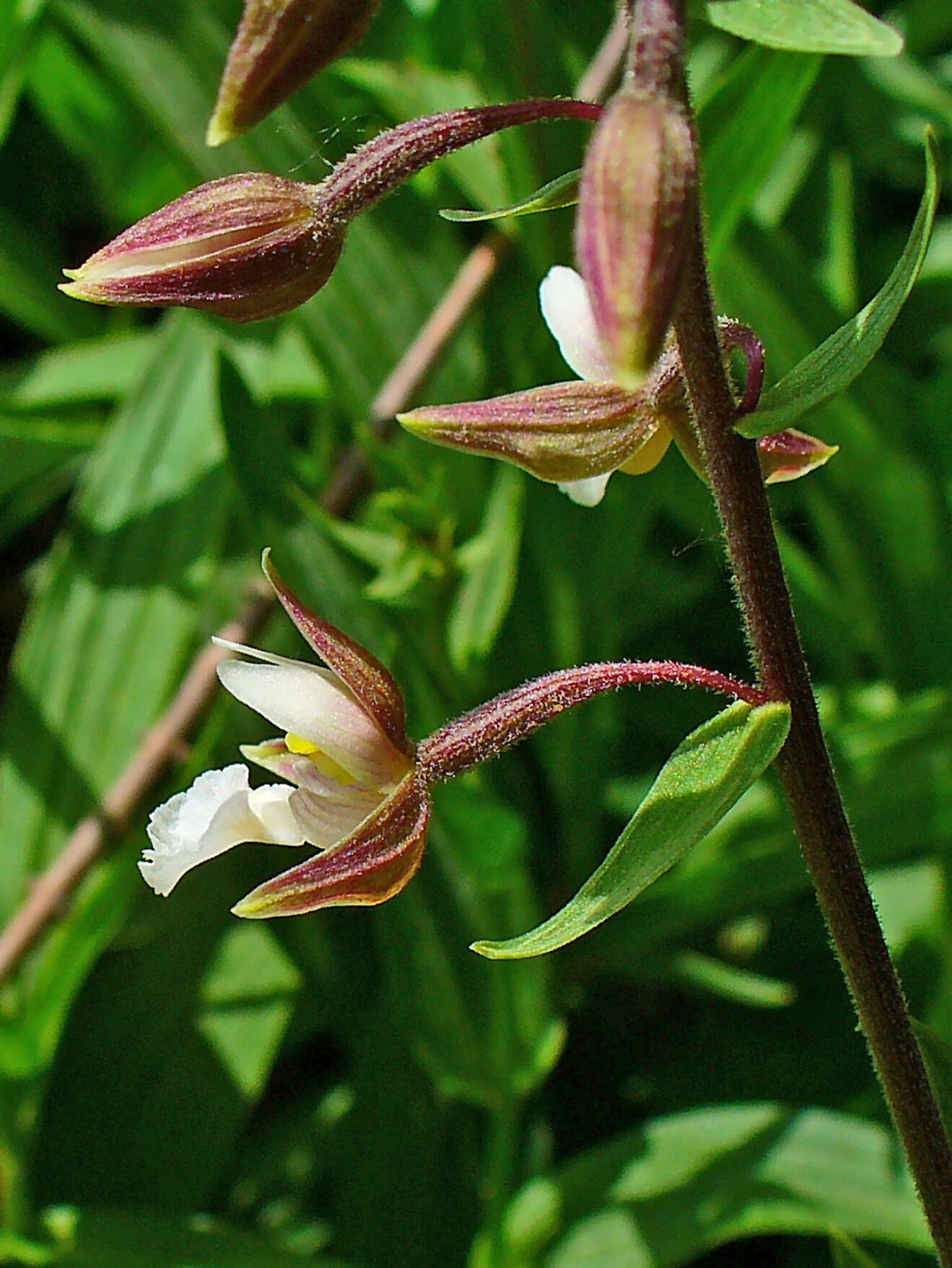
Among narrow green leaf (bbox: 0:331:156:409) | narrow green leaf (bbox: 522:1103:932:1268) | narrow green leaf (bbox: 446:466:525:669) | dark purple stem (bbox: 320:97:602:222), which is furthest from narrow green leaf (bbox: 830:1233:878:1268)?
narrow green leaf (bbox: 0:331:156:409)

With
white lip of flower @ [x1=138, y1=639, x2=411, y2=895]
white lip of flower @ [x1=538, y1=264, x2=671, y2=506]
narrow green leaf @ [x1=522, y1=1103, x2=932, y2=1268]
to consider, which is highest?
white lip of flower @ [x1=538, y1=264, x2=671, y2=506]

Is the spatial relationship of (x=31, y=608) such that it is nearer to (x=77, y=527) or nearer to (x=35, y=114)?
(x=77, y=527)

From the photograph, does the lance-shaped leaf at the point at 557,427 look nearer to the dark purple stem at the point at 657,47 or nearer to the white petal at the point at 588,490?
the white petal at the point at 588,490

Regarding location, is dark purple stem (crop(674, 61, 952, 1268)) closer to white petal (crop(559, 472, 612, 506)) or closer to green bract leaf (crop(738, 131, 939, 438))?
green bract leaf (crop(738, 131, 939, 438))

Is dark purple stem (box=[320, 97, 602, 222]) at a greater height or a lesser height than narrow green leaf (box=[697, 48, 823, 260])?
greater

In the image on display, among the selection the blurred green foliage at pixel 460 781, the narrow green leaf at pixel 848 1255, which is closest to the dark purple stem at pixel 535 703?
the narrow green leaf at pixel 848 1255

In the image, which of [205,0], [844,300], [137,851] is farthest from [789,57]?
[137,851]

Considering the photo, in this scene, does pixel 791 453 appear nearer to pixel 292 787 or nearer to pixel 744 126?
pixel 292 787
